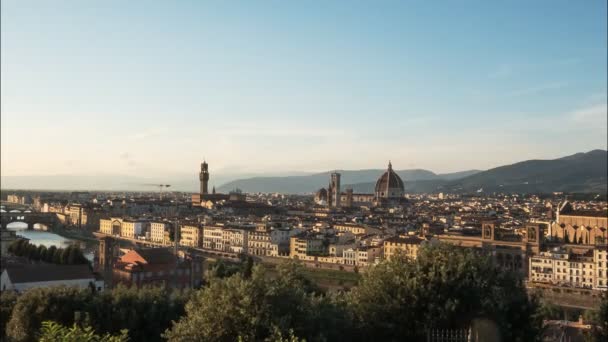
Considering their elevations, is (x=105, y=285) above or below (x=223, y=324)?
below

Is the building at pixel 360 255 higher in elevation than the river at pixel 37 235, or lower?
higher

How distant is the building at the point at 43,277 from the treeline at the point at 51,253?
597 centimetres

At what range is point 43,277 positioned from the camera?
1892 centimetres

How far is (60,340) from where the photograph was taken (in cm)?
466

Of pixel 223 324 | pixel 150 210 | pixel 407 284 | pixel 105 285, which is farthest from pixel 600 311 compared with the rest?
pixel 150 210

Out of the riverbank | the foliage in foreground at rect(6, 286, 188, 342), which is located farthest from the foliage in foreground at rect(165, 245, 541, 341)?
the riverbank

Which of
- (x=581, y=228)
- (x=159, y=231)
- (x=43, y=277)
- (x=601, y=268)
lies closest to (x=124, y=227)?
(x=159, y=231)

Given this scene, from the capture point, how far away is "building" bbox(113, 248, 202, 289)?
2061 cm

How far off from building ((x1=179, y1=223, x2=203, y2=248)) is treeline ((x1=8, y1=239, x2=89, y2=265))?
14.9 m

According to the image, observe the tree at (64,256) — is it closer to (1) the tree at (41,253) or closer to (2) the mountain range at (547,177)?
(1) the tree at (41,253)

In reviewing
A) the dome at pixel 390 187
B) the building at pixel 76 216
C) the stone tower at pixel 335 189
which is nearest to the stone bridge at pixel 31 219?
the building at pixel 76 216

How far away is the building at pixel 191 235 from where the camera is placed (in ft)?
145

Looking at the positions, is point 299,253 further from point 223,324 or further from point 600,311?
point 223,324

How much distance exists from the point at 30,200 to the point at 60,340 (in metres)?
122
